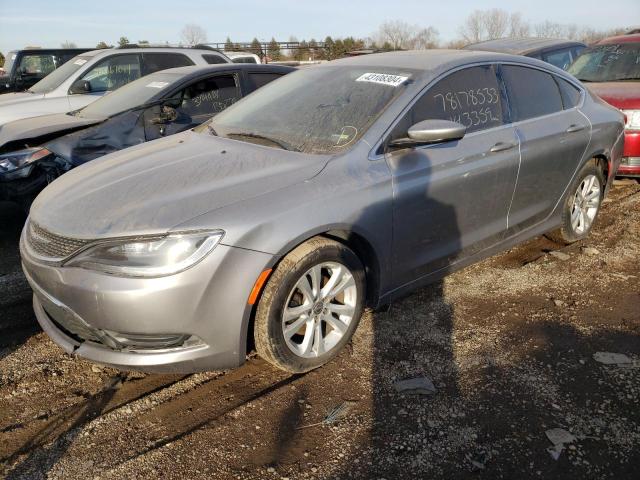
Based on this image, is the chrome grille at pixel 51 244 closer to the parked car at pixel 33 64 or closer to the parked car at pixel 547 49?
the parked car at pixel 547 49

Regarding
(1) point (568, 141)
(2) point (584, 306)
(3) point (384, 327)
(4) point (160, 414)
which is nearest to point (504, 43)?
(1) point (568, 141)

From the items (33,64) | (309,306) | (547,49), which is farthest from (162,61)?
(309,306)

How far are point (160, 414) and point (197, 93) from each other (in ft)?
12.8

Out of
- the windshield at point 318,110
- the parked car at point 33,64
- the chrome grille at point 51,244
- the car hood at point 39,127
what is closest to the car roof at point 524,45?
the windshield at point 318,110

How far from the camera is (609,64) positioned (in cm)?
721

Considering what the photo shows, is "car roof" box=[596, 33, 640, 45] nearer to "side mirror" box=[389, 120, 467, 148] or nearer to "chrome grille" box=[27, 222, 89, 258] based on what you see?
"side mirror" box=[389, 120, 467, 148]

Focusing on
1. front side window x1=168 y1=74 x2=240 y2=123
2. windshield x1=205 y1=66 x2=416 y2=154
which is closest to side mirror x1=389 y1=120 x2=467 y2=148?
windshield x1=205 y1=66 x2=416 y2=154

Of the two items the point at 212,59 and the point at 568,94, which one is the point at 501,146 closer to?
the point at 568,94

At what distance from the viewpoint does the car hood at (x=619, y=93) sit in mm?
5836

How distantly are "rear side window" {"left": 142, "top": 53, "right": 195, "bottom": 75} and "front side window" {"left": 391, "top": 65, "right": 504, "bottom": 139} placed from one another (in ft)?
19.6

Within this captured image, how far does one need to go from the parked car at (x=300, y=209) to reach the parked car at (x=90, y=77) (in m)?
4.85

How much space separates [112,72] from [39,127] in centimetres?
297

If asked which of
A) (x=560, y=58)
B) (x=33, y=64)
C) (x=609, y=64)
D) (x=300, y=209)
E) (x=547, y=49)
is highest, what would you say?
(x=33, y=64)

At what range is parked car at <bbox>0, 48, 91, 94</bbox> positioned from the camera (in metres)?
10.9
